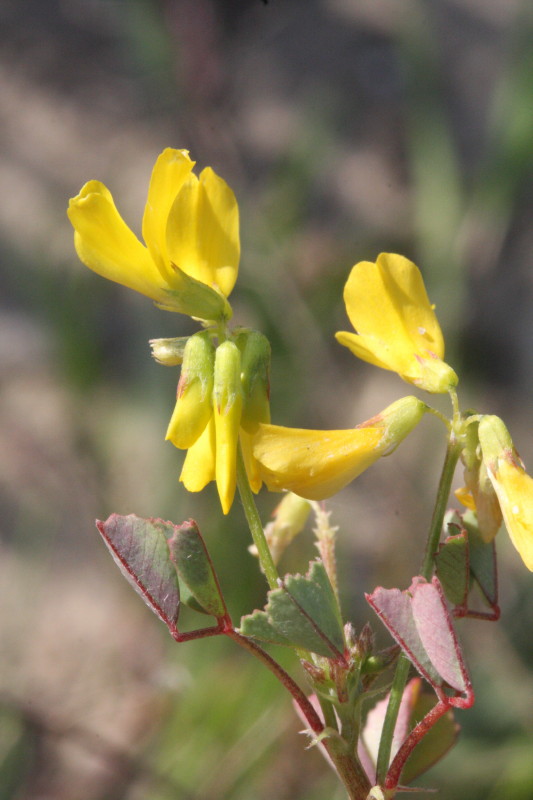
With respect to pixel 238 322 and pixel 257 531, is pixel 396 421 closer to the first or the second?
pixel 257 531

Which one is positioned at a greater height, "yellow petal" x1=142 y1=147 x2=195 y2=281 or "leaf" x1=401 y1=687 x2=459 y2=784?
"yellow petal" x1=142 y1=147 x2=195 y2=281

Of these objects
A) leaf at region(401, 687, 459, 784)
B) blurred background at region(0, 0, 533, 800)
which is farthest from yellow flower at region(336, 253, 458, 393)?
blurred background at region(0, 0, 533, 800)

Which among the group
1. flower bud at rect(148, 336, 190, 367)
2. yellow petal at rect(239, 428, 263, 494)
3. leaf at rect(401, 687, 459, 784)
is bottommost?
leaf at rect(401, 687, 459, 784)

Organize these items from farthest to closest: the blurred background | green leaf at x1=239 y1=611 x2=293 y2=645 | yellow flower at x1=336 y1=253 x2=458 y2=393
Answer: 1. the blurred background
2. yellow flower at x1=336 y1=253 x2=458 y2=393
3. green leaf at x1=239 y1=611 x2=293 y2=645

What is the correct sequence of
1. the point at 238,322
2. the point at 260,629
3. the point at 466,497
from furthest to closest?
the point at 238,322 < the point at 466,497 < the point at 260,629

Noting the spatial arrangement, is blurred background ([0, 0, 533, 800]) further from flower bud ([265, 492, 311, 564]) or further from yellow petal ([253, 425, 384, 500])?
yellow petal ([253, 425, 384, 500])

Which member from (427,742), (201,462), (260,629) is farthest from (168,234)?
(427,742)

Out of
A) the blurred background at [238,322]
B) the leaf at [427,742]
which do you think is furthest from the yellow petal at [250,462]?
the blurred background at [238,322]

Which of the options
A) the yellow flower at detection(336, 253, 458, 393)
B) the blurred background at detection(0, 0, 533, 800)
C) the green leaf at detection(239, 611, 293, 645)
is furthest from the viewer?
the blurred background at detection(0, 0, 533, 800)
